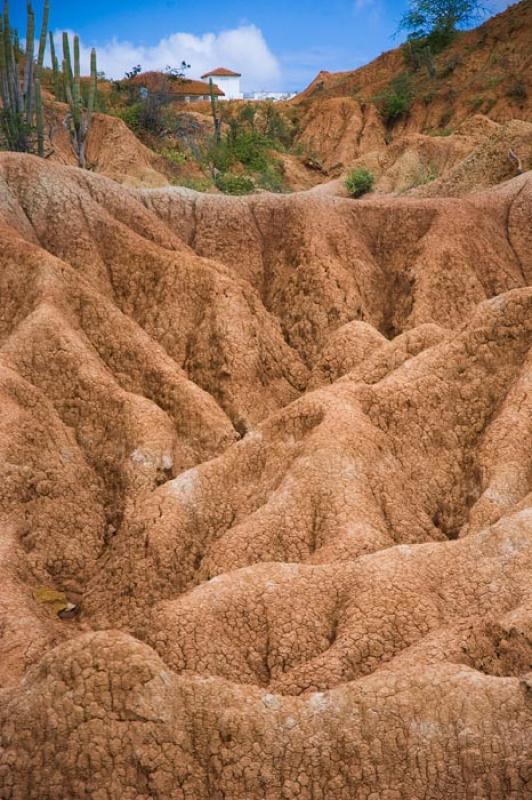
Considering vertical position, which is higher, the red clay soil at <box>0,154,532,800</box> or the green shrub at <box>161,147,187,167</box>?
the green shrub at <box>161,147,187,167</box>

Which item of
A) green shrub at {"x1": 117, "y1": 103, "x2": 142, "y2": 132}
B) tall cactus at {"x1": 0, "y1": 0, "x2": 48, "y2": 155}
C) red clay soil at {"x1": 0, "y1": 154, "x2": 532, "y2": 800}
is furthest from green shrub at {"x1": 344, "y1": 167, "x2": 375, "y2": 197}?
green shrub at {"x1": 117, "y1": 103, "x2": 142, "y2": 132}

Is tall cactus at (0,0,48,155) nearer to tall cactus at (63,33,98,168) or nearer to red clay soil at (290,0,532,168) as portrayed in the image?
tall cactus at (63,33,98,168)

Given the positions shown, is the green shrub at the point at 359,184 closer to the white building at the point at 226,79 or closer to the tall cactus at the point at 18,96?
the tall cactus at the point at 18,96

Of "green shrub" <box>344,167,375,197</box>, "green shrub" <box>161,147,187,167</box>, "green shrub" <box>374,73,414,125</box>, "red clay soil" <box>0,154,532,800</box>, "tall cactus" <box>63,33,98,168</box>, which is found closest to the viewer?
"red clay soil" <box>0,154,532,800</box>

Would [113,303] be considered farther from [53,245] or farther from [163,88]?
[163,88]

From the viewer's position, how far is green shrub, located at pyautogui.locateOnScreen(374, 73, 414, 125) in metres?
49.2

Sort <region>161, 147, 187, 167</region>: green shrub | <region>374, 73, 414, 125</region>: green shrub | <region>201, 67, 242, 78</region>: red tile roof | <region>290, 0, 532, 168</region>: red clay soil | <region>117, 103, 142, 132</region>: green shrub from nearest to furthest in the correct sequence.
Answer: <region>161, 147, 187, 167</region>: green shrub, <region>117, 103, 142, 132</region>: green shrub, <region>290, 0, 532, 168</region>: red clay soil, <region>374, 73, 414, 125</region>: green shrub, <region>201, 67, 242, 78</region>: red tile roof

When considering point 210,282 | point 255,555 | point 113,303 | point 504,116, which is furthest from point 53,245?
point 504,116

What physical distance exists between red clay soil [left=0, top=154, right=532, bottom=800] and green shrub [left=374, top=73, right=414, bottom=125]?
104ft

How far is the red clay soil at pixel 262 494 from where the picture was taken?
18.7 feet

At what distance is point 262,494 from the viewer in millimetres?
10992

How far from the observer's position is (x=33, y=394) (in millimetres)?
12742

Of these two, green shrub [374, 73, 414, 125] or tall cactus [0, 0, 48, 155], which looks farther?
green shrub [374, 73, 414, 125]

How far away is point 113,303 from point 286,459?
6.45 meters
